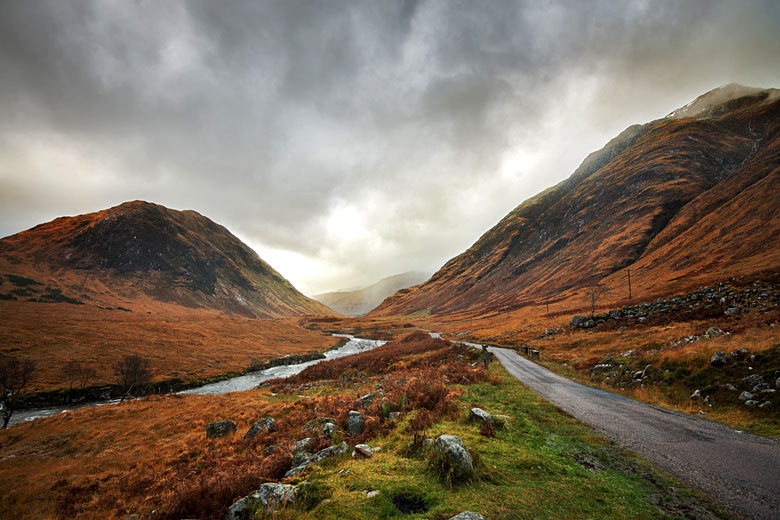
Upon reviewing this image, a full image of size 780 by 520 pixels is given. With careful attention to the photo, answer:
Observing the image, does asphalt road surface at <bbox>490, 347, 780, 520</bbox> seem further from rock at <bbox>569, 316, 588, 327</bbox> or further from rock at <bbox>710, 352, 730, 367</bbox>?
rock at <bbox>569, 316, 588, 327</bbox>

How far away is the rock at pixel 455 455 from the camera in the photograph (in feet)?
23.4

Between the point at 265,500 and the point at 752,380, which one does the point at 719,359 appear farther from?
the point at 265,500

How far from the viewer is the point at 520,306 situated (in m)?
110

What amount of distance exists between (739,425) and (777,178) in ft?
421

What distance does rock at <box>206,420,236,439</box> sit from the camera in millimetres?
17406

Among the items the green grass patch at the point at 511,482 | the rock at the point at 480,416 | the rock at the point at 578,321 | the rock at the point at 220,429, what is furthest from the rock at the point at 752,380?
the rock at the point at 578,321

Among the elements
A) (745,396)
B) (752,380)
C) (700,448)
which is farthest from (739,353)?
(700,448)

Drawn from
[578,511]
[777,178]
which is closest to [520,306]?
[777,178]

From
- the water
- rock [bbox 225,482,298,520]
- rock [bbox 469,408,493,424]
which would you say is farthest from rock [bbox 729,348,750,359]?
the water

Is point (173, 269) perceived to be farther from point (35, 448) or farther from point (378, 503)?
point (378, 503)

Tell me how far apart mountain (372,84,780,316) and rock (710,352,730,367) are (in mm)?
51111

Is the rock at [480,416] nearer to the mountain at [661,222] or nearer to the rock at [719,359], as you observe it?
the rock at [719,359]

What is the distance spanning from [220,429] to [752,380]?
28.6m

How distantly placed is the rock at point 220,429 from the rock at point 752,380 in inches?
1086
